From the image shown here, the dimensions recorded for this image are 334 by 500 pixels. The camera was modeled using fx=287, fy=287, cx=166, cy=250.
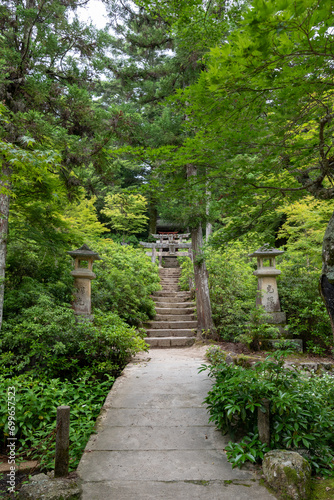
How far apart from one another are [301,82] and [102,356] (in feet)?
16.5

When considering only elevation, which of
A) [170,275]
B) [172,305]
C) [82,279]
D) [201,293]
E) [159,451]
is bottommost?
[159,451]

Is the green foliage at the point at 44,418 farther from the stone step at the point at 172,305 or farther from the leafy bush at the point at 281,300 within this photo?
the stone step at the point at 172,305

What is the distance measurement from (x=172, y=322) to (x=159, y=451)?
6035mm

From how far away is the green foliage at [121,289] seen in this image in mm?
7710

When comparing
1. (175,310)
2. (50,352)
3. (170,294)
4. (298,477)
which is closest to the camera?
(298,477)

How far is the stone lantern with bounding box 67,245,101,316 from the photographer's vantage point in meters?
6.32

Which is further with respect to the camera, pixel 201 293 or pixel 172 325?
pixel 172 325

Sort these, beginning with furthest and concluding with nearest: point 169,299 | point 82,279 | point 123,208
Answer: point 123,208, point 169,299, point 82,279

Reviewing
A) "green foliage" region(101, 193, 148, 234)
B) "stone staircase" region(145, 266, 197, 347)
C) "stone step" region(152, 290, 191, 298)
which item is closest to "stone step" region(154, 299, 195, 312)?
"stone staircase" region(145, 266, 197, 347)

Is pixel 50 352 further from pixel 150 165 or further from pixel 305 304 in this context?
pixel 305 304

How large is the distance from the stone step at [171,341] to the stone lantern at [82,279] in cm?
238

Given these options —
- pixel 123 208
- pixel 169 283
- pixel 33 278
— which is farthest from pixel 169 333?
pixel 123 208

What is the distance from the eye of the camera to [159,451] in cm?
287

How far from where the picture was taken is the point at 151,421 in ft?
11.4
